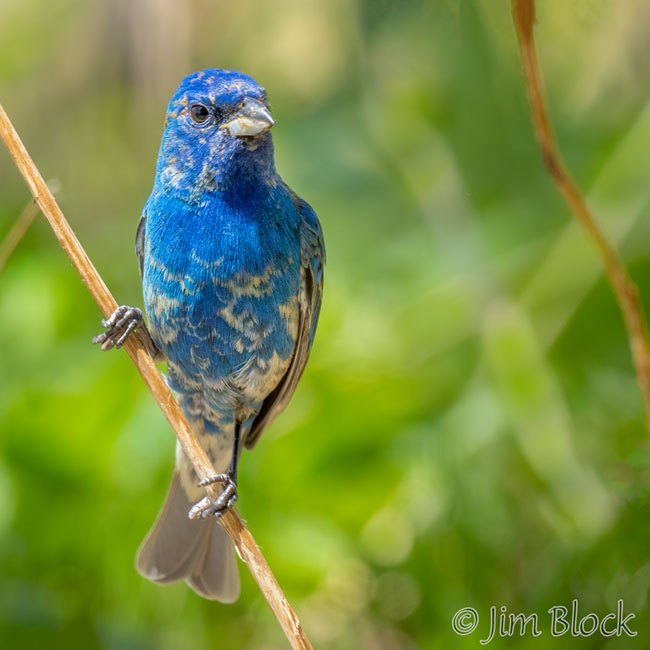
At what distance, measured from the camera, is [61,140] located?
5.57 meters

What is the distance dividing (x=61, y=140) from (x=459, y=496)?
10.0ft

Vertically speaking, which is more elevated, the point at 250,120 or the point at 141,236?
the point at 250,120

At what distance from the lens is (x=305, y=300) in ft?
9.74

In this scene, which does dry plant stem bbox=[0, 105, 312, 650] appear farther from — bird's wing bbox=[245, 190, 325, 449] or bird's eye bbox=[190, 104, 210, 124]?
bird's wing bbox=[245, 190, 325, 449]

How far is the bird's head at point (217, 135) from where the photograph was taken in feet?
8.54

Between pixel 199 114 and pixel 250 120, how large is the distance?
0.19 metres

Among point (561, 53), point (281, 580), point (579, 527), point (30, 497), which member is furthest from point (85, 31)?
point (579, 527)

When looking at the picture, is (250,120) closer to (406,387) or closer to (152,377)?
(152,377)

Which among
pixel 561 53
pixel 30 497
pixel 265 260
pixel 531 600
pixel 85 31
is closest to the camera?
pixel 265 260

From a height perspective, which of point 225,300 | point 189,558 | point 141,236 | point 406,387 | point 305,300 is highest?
point 141,236

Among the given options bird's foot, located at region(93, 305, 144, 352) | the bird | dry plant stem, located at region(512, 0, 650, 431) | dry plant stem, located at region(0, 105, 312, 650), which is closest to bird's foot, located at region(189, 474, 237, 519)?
the bird

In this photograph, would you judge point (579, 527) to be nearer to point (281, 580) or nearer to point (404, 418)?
point (404, 418)

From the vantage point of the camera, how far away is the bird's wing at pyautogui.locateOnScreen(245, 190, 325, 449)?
292 cm

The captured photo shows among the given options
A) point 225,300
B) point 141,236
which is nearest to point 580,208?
point 225,300
